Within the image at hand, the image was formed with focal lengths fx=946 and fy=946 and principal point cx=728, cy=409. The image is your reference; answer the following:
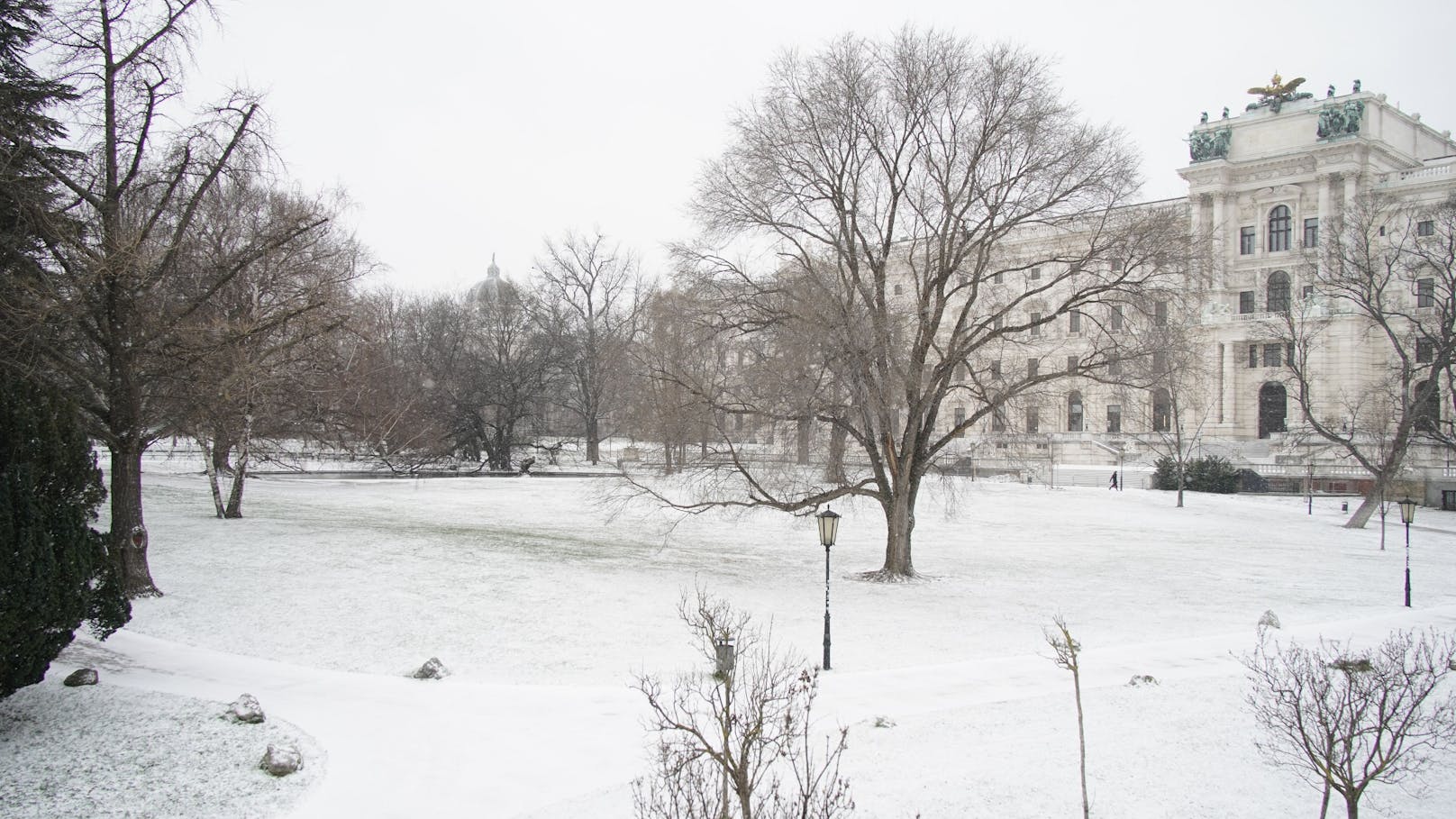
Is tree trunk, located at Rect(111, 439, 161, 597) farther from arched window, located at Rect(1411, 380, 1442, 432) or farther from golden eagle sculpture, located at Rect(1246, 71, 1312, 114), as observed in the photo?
golden eagle sculpture, located at Rect(1246, 71, 1312, 114)

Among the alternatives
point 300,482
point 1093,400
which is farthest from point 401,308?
point 1093,400

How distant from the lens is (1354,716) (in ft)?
25.5

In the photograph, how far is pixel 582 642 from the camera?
15.0 m

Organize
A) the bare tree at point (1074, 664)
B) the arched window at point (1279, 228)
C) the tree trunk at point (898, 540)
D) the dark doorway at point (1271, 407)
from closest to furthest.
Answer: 1. the bare tree at point (1074, 664)
2. the tree trunk at point (898, 540)
3. the dark doorway at point (1271, 407)
4. the arched window at point (1279, 228)

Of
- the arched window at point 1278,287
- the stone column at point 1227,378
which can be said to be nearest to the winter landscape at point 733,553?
the arched window at point 1278,287

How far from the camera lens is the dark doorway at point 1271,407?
70.6 metres

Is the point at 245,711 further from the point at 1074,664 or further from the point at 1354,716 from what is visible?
the point at 1354,716

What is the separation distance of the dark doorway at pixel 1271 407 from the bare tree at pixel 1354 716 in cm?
6266

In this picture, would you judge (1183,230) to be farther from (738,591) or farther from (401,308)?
(401,308)

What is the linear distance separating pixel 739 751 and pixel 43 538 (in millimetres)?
7302

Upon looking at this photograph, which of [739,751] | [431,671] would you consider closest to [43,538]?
[431,671]

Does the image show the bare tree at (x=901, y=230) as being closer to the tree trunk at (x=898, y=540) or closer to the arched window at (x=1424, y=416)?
the tree trunk at (x=898, y=540)

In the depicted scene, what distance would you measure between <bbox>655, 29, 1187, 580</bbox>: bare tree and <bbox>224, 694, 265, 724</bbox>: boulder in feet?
38.0

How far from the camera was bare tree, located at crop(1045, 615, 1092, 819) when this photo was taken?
25.8 feet
